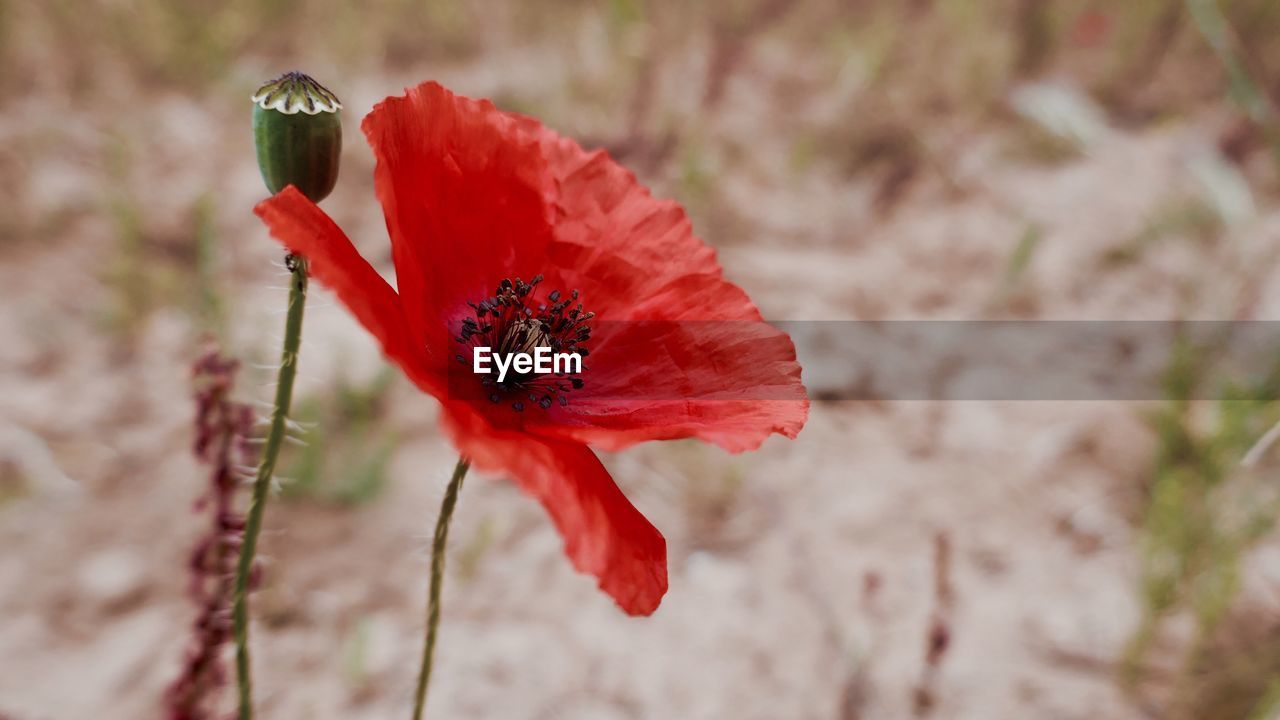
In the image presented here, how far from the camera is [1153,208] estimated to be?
2607 mm

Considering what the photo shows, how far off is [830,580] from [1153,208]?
171cm

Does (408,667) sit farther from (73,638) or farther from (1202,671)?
(1202,671)

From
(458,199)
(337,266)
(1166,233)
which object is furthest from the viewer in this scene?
(1166,233)

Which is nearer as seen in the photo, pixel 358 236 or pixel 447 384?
pixel 447 384

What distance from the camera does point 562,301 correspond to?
32.0 inches

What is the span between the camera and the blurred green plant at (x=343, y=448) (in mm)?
1602

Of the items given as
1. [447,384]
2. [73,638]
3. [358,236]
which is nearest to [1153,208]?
[358,236]

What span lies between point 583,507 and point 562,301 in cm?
31

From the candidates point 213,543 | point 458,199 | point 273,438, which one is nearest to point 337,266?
point 273,438

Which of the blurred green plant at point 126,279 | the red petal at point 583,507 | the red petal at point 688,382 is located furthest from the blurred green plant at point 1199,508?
the blurred green plant at point 126,279

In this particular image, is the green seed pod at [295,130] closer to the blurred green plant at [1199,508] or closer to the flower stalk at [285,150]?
the flower stalk at [285,150]

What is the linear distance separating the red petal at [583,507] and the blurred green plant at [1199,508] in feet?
3.53

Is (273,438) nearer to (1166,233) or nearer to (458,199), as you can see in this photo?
(458,199)

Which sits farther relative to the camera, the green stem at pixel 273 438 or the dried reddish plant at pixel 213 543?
the dried reddish plant at pixel 213 543
